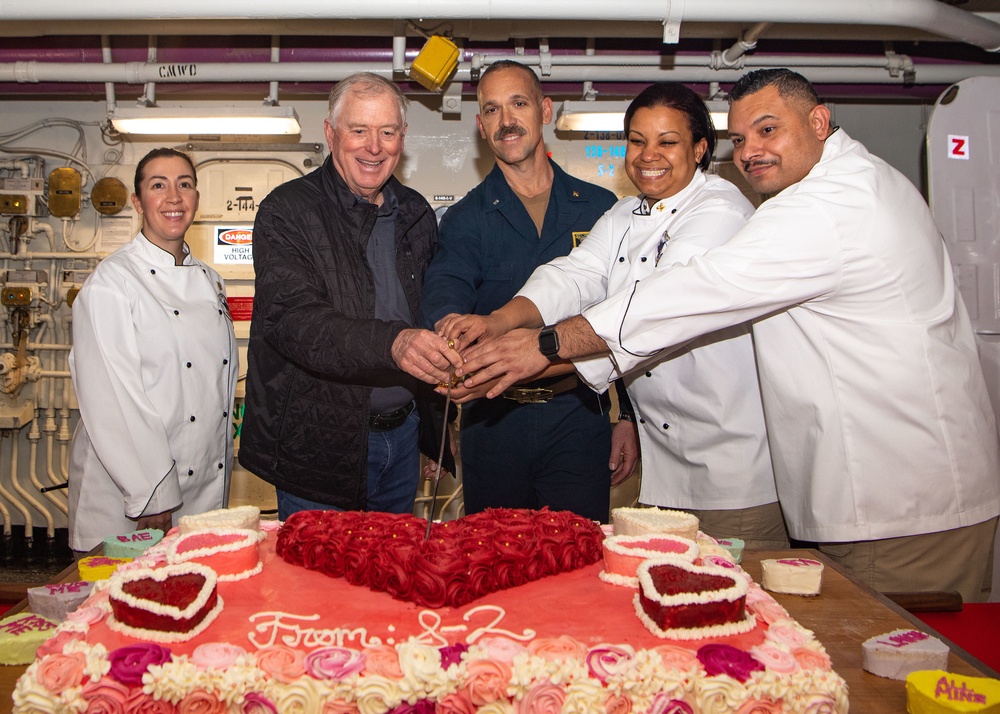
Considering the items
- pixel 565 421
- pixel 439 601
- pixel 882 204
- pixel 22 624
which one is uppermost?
pixel 882 204

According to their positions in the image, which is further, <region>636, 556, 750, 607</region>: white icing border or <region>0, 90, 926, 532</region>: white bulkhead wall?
<region>0, 90, 926, 532</region>: white bulkhead wall

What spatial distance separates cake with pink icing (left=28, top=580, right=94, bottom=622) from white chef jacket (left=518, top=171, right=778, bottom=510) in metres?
1.49

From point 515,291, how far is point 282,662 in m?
1.82

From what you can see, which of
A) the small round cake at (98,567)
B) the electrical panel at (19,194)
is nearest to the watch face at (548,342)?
the small round cake at (98,567)

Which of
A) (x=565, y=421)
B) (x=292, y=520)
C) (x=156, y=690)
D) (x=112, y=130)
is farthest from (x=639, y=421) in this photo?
(x=112, y=130)

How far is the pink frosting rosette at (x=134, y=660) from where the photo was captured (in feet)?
4.87

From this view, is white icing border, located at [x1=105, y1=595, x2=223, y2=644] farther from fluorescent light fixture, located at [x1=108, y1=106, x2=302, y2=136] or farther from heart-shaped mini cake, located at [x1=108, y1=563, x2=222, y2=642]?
fluorescent light fixture, located at [x1=108, y1=106, x2=302, y2=136]

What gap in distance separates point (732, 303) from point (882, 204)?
0.50 meters

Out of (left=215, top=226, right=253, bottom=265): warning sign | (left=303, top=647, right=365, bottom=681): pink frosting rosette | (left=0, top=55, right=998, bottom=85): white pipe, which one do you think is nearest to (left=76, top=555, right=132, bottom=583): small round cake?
(left=303, top=647, right=365, bottom=681): pink frosting rosette

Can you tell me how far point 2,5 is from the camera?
3.73 m

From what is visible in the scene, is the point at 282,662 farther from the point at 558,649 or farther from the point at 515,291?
the point at 515,291

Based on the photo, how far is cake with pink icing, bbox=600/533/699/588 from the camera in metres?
1.86

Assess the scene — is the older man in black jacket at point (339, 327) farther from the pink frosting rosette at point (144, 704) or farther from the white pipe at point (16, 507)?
the white pipe at point (16, 507)

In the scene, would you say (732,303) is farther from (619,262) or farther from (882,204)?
(619,262)
